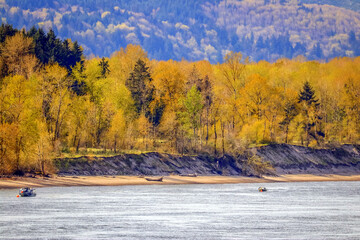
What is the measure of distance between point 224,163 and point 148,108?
745 inches

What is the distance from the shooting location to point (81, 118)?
107 m

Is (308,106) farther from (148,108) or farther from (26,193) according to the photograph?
(26,193)

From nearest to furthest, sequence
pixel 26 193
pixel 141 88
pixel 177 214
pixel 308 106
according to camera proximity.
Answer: pixel 177 214 → pixel 26 193 → pixel 141 88 → pixel 308 106

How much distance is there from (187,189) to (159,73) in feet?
130

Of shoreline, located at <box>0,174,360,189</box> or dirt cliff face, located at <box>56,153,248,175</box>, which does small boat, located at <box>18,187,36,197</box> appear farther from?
dirt cliff face, located at <box>56,153,248,175</box>

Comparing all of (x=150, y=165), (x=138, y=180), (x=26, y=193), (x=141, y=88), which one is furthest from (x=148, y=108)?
(x=26, y=193)

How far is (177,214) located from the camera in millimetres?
65125

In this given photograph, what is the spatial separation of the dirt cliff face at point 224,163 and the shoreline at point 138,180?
1.79m

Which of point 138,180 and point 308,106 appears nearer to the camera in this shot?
point 138,180

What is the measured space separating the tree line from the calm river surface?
13.8 meters

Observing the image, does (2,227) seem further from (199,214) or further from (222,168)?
(222,168)

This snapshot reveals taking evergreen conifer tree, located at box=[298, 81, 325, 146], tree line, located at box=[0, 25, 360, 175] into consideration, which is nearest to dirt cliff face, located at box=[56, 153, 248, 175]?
tree line, located at box=[0, 25, 360, 175]

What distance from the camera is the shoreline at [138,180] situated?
86438 millimetres

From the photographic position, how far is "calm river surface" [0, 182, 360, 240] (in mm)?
52406
